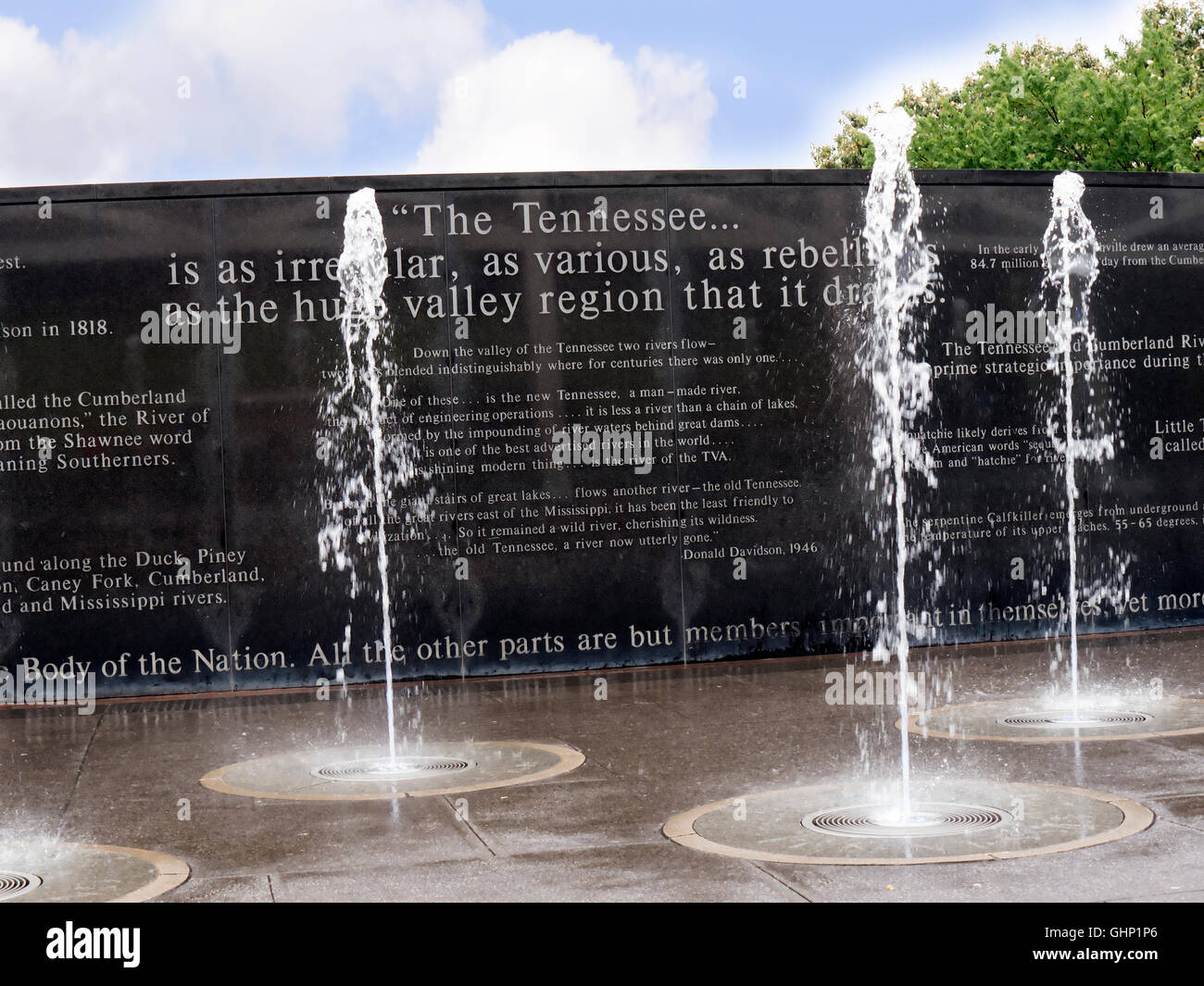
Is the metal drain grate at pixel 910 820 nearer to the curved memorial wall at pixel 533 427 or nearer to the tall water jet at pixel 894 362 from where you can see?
the curved memorial wall at pixel 533 427

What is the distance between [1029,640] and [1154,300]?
9.48 ft

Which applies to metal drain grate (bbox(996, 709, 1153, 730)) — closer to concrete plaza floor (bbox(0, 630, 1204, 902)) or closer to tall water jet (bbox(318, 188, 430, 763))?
concrete plaza floor (bbox(0, 630, 1204, 902))

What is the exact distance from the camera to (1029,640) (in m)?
11.6

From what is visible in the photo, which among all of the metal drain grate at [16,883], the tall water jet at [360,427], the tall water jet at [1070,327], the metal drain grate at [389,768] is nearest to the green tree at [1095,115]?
the tall water jet at [1070,327]

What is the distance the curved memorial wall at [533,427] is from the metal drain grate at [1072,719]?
2.91 metres

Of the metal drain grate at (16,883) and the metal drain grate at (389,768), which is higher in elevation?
the metal drain grate at (389,768)

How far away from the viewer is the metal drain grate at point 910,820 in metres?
5.87

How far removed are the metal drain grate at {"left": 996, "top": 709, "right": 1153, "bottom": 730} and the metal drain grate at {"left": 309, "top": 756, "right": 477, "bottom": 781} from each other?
2995 millimetres

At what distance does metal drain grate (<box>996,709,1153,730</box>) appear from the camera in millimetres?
8141

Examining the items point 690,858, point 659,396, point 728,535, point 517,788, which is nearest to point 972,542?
point 728,535

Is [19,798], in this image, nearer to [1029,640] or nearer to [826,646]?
[826,646]

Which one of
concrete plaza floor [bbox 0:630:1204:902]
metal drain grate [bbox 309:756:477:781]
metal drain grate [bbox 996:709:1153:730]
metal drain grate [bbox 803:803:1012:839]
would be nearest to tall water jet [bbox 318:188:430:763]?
concrete plaza floor [bbox 0:630:1204:902]

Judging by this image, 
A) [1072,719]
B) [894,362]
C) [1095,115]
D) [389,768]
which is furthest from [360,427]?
[1095,115]

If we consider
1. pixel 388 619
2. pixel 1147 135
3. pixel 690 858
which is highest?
pixel 1147 135
